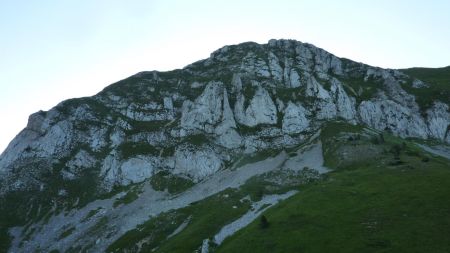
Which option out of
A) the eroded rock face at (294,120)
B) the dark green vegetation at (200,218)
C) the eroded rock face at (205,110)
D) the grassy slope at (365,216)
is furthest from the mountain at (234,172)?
the eroded rock face at (205,110)

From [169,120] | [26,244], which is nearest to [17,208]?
[26,244]

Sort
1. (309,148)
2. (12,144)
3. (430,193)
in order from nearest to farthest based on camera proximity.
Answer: (430,193) → (309,148) → (12,144)

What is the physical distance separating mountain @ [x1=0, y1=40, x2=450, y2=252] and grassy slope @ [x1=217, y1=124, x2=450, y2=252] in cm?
33

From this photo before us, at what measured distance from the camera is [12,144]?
541 feet

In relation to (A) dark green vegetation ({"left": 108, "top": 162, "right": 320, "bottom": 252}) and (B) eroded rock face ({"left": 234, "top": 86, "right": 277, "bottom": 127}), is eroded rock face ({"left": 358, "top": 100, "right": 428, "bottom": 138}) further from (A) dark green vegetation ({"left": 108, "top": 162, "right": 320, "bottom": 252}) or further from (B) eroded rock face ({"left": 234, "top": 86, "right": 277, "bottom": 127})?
(A) dark green vegetation ({"left": 108, "top": 162, "right": 320, "bottom": 252})

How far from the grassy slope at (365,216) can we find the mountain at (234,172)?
33 centimetres

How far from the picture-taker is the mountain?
70.8 metres

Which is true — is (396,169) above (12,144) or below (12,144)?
below

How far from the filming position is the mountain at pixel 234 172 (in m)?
70.8

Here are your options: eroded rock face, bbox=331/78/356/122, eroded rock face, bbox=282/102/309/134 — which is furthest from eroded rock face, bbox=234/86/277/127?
eroded rock face, bbox=331/78/356/122

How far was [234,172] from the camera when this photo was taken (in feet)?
460

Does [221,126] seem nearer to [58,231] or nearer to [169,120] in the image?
[169,120]

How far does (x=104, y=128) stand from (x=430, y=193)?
447 feet

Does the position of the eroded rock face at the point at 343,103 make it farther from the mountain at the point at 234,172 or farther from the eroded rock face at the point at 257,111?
the eroded rock face at the point at 257,111
